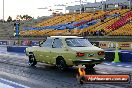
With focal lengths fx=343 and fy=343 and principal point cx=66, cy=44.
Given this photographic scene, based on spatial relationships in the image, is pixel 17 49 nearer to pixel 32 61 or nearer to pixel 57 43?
pixel 32 61

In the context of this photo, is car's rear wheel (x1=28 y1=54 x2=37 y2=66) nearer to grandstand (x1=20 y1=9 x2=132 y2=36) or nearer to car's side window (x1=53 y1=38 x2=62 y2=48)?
car's side window (x1=53 y1=38 x2=62 y2=48)

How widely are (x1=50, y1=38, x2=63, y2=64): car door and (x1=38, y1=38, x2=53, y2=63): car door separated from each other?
0.32 meters

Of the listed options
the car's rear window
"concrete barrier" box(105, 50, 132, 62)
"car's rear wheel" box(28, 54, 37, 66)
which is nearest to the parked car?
the car's rear window

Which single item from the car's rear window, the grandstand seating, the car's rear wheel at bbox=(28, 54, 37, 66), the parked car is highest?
the grandstand seating

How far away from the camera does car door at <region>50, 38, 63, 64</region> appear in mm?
16516

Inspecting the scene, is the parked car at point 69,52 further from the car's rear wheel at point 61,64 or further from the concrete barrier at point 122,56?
the concrete barrier at point 122,56

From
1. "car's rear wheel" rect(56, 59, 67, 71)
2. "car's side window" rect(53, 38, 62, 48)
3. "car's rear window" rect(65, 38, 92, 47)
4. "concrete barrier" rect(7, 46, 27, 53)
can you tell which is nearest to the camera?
"car's rear wheel" rect(56, 59, 67, 71)

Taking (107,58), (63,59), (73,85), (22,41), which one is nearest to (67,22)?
(22,41)

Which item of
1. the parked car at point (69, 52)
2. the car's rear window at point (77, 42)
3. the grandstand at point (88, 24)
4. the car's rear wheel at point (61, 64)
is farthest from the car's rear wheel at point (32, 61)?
the grandstand at point (88, 24)

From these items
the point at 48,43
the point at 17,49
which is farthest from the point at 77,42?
the point at 17,49

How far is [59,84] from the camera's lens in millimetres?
12375

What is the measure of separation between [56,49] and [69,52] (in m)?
1.22

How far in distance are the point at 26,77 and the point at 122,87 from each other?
15.6 ft

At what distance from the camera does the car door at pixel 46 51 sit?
57.1 feet
